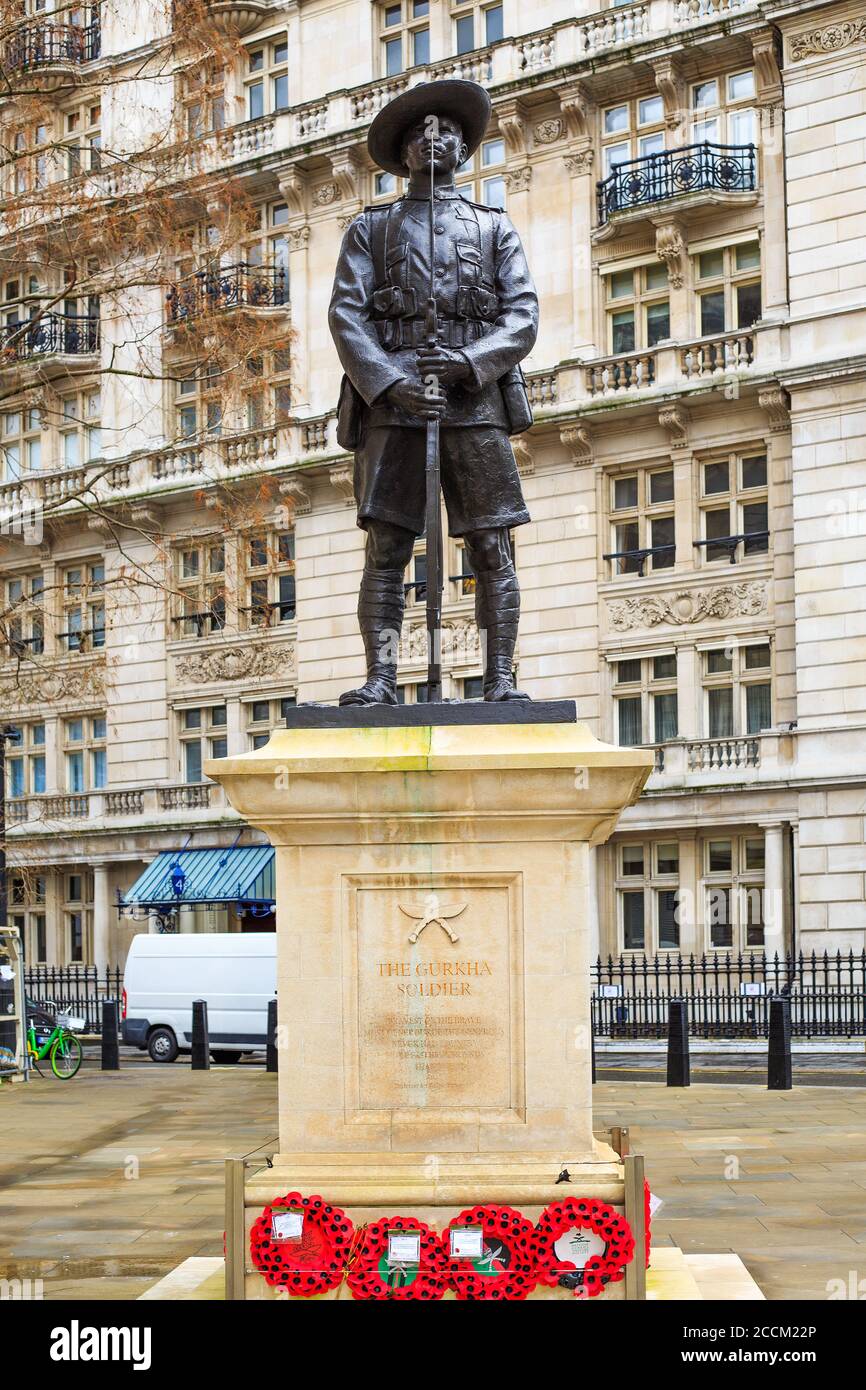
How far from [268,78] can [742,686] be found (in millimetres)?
20383

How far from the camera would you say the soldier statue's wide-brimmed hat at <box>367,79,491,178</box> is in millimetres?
8539

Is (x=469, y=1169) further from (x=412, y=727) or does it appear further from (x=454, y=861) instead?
(x=412, y=727)

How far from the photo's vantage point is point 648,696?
35.5m

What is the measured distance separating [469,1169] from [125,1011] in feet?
77.6

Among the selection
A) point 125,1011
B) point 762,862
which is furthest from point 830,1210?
point 762,862

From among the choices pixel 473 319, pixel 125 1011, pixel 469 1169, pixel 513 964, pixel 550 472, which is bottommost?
pixel 125 1011

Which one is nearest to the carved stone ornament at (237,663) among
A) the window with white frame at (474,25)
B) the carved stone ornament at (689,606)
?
the carved stone ornament at (689,606)

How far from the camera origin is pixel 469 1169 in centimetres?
741

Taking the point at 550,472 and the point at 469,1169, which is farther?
the point at 550,472

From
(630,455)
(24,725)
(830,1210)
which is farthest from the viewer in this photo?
(24,725)

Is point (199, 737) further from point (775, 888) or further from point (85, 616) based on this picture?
point (775, 888)

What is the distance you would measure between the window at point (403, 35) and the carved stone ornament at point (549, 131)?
3970 mm

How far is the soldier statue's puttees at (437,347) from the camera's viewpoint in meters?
8.49
